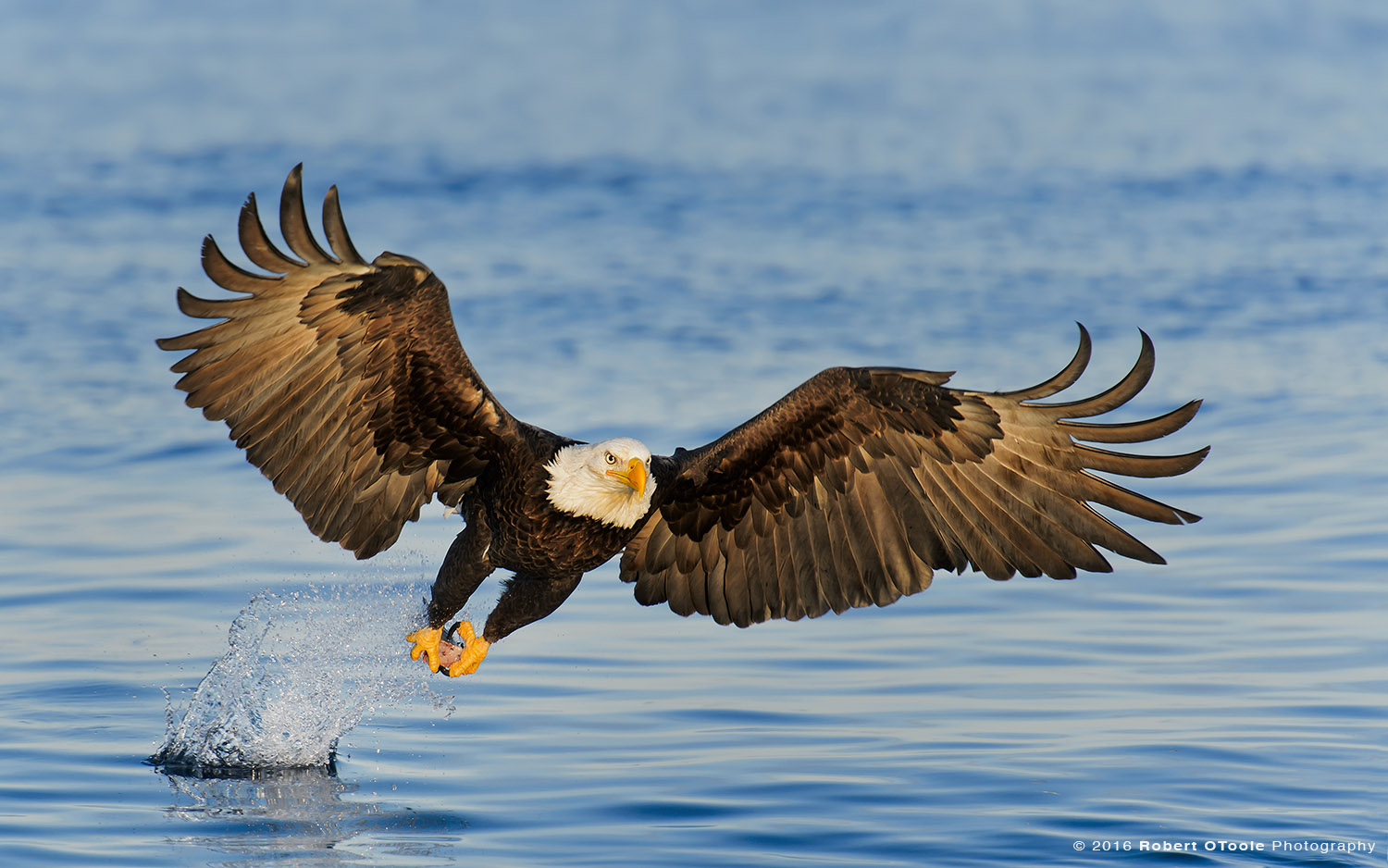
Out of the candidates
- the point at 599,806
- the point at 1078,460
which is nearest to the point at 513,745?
the point at 599,806

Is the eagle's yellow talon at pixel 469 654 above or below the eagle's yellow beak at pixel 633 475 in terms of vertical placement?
below

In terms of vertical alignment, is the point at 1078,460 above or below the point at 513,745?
above

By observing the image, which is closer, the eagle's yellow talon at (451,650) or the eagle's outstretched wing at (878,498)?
the eagle's outstretched wing at (878,498)

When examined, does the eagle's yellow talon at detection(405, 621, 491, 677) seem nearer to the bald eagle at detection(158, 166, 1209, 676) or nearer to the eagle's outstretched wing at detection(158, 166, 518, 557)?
the bald eagle at detection(158, 166, 1209, 676)

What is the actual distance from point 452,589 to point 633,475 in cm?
85

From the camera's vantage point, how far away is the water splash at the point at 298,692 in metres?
7.12

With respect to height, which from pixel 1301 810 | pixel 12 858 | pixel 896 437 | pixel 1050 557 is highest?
pixel 896 437

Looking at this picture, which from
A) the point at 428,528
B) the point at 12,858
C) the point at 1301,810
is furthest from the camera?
the point at 428,528

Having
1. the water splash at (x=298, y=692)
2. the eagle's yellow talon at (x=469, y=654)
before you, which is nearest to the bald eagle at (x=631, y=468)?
the eagle's yellow talon at (x=469, y=654)

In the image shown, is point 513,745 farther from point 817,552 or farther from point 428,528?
point 428,528

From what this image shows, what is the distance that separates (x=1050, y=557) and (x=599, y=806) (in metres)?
1.85

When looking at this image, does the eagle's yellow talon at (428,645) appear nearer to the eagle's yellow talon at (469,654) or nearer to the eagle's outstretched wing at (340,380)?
the eagle's yellow talon at (469,654)

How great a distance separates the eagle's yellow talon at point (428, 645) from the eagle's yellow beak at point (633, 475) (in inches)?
40.3

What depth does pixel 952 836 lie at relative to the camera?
631cm
